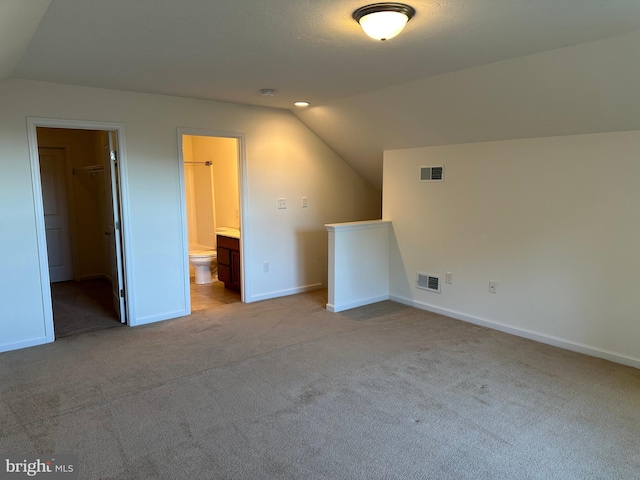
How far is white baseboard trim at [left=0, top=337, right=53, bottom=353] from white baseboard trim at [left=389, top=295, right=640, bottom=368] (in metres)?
3.57

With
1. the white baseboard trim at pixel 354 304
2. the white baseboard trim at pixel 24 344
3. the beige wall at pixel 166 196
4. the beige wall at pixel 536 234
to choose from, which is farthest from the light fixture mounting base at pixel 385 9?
the white baseboard trim at pixel 24 344

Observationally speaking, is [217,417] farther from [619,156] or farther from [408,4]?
[619,156]

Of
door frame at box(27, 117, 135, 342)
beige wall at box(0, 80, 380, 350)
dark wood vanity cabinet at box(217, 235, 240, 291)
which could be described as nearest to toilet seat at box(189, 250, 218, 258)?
dark wood vanity cabinet at box(217, 235, 240, 291)

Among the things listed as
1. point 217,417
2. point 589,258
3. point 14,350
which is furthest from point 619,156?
point 14,350

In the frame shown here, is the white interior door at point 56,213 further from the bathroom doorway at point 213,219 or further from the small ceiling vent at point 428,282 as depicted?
the small ceiling vent at point 428,282

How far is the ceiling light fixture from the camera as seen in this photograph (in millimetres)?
2020

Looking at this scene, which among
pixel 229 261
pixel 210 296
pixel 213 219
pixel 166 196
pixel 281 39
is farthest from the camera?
pixel 213 219

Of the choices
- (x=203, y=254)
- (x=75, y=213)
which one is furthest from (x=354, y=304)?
(x=75, y=213)

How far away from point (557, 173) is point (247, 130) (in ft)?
10.0

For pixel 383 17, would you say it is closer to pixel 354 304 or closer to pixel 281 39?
pixel 281 39

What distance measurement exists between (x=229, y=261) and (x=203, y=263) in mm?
609

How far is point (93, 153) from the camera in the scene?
595 cm

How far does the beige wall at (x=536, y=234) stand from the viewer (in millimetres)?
3141

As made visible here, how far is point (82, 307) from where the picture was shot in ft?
15.4
